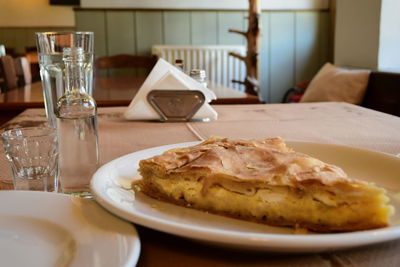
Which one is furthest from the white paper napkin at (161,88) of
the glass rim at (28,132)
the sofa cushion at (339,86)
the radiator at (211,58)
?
the radiator at (211,58)

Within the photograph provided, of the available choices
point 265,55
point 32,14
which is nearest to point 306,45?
point 265,55

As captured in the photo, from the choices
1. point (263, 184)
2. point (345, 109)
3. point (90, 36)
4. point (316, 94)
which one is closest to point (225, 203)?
point (263, 184)

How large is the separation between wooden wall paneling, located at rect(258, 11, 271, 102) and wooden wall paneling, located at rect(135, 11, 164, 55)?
0.93 m

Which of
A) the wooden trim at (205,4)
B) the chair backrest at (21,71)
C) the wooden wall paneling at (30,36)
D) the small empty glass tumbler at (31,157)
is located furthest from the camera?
the wooden wall paneling at (30,36)

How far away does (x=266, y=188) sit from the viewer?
0.45m

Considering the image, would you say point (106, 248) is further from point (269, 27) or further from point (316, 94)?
point (269, 27)

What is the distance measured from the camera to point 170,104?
1.17 meters

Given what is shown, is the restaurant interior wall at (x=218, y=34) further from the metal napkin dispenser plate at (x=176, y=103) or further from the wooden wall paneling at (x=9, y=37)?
the metal napkin dispenser plate at (x=176, y=103)

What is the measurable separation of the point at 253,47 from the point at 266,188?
3.41 metres

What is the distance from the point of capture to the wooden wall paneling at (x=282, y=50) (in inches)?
167

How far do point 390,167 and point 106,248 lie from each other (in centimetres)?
42

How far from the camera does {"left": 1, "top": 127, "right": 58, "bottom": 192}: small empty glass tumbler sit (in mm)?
606

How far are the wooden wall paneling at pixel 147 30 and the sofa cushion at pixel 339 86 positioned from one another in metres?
1.67

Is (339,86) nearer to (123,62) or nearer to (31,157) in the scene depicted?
(123,62)
